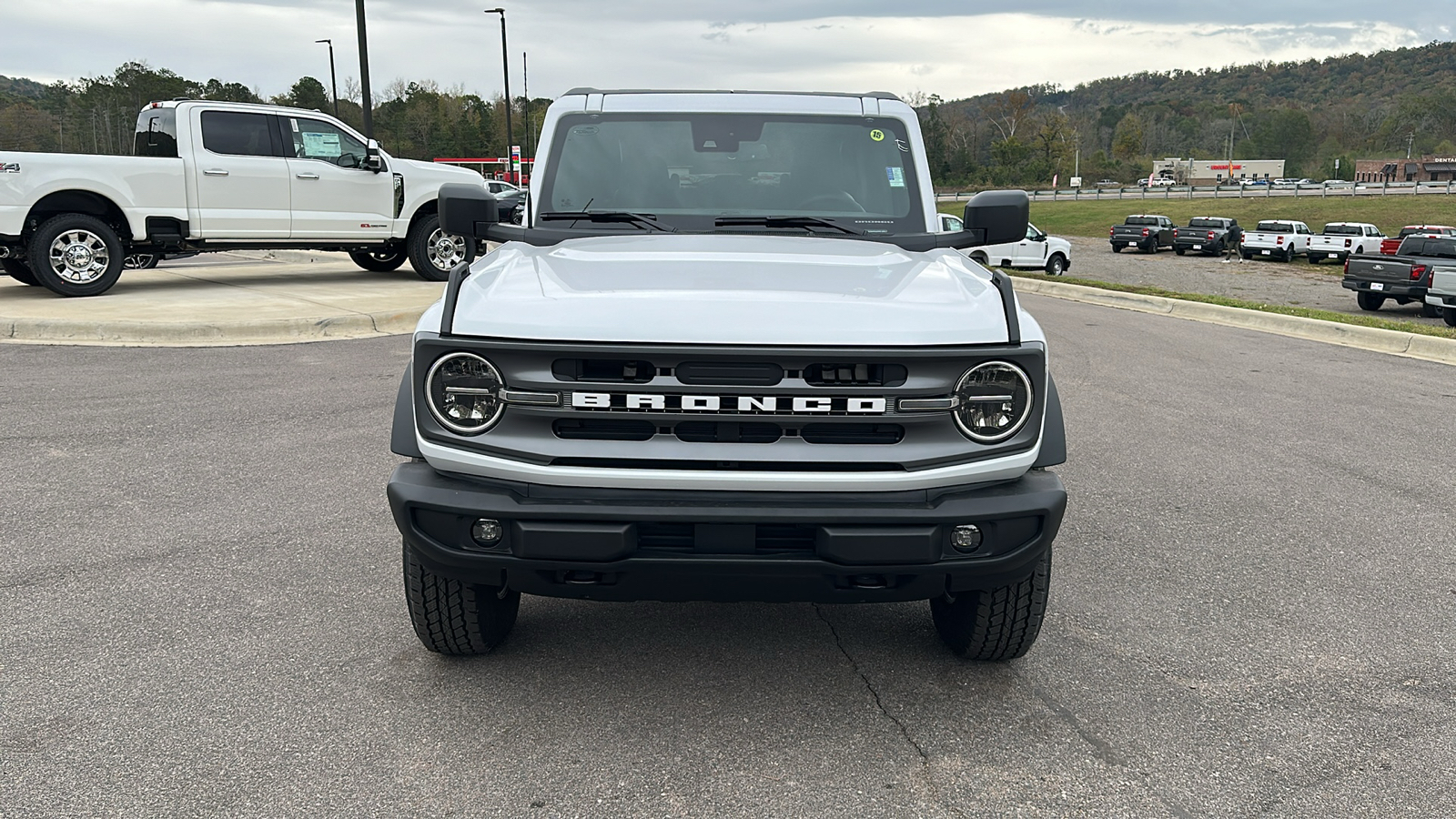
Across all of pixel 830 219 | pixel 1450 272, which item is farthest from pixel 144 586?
pixel 1450 272

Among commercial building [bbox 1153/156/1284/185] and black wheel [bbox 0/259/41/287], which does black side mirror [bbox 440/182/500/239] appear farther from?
commercial building [bbox 1153/156/1284/185]

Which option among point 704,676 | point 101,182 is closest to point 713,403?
point 704,676

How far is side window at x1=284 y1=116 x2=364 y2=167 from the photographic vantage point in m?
13.5

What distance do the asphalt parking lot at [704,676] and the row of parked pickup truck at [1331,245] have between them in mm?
16890

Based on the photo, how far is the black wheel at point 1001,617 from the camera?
3.38 meters

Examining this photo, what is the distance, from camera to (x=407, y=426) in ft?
10.2

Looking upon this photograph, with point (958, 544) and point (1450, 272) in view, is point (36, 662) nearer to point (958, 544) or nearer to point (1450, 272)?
point (958, 544)

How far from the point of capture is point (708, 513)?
2.85m

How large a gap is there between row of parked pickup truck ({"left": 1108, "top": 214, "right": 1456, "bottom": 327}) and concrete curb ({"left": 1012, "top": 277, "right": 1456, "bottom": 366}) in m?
5.85

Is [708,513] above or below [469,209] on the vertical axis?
below

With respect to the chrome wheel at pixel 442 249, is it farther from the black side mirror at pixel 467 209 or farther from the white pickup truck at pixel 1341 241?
the white pickup truck at pixel 1341 241

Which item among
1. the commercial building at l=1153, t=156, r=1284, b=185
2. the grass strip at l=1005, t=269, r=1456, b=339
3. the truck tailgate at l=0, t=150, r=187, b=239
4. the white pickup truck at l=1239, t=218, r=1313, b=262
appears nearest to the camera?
the truck tailgate at l=0, t=150, r=187, b=239

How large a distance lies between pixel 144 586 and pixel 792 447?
9.19 ft

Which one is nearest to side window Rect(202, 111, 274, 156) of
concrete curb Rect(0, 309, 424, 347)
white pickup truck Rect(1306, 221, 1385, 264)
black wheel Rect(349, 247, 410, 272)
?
black wheel Rect(349, 247, 410, 272)
